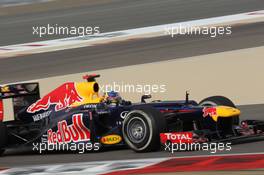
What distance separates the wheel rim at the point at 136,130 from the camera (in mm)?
10742

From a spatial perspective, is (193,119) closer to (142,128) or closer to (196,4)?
(142,128)

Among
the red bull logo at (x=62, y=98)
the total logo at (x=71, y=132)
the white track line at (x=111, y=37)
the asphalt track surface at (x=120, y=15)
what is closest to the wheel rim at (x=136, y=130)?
the total logo at (x=71, y=132)

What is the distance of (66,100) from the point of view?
12281 mm

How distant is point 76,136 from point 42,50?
12227mm

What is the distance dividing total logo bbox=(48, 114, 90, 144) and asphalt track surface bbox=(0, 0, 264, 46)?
1408 cm

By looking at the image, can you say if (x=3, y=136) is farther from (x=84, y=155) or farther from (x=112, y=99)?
(x=112, y=99)

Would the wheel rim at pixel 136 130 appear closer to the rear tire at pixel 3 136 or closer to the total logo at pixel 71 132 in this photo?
the total logo at pixel 71 132

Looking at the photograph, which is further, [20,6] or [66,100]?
[20,6]

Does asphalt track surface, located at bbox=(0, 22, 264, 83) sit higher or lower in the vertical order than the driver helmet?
higher

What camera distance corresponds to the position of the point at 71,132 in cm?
1173

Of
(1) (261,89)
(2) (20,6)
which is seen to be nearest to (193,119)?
(1) (261,89)

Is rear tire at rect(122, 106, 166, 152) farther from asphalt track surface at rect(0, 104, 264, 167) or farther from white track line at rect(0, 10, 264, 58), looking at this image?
white track line at rect(0, 10, 264, 58)

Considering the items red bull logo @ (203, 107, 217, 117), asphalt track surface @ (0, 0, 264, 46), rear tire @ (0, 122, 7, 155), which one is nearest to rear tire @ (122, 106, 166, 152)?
red bull logo @ (203, 107, 217, 117)

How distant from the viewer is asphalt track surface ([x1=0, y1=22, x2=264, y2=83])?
66.9 feet
